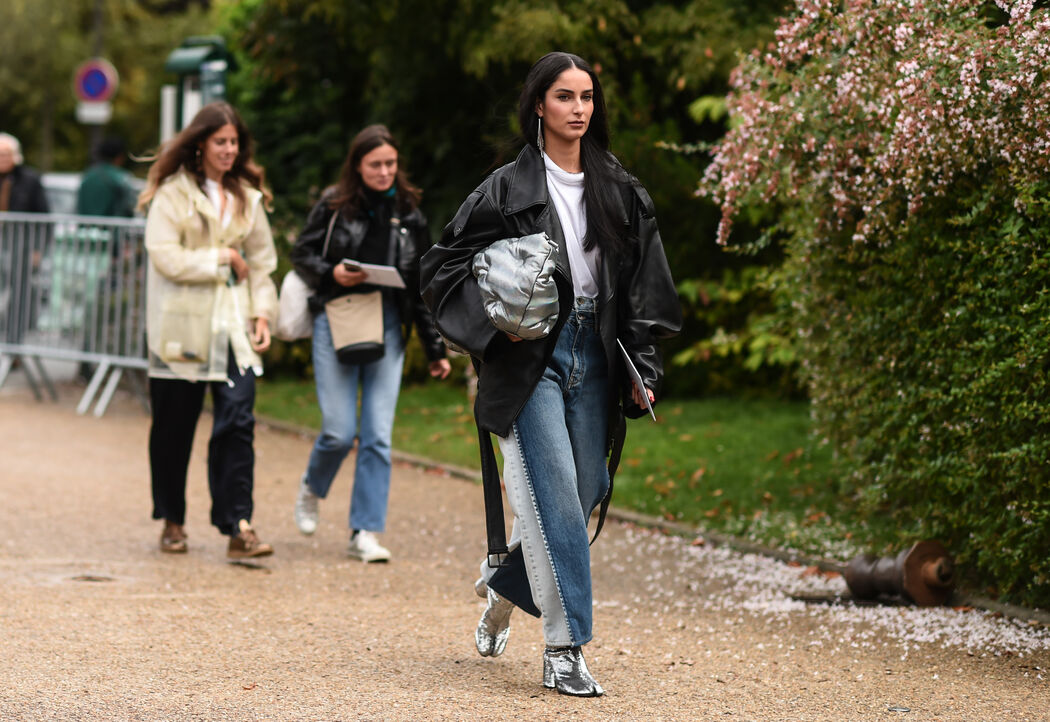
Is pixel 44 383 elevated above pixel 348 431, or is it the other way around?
pixel 348 431

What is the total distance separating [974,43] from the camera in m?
5.51

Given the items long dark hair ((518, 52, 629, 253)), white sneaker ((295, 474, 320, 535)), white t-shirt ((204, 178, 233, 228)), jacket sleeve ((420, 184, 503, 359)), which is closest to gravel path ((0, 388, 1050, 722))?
white sneaker ((295, 474, 320, 535))

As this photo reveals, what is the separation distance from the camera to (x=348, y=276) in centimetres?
713

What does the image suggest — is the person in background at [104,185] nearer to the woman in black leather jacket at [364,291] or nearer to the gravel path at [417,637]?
the gravel path at [417,637]

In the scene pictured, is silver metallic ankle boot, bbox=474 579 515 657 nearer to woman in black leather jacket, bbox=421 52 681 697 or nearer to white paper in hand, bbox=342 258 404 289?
woman in black leather jacket, bbox=421 52 681 697

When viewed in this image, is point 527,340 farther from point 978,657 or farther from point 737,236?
point 737,236

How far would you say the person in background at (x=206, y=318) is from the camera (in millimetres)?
→ 7098

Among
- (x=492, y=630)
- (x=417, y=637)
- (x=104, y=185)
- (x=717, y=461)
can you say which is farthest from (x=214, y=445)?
(x=104, y=185)

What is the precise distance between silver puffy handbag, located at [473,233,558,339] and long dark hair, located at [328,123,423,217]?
2.82 meters

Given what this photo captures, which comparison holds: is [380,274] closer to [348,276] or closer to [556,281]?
[348,276]

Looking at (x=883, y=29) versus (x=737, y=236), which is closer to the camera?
(x=883, y=29)

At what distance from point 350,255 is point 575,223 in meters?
Answer: 2.68

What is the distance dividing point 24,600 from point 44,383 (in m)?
7.82

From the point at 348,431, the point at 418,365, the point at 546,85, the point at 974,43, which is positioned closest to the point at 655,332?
the point at 546,85
